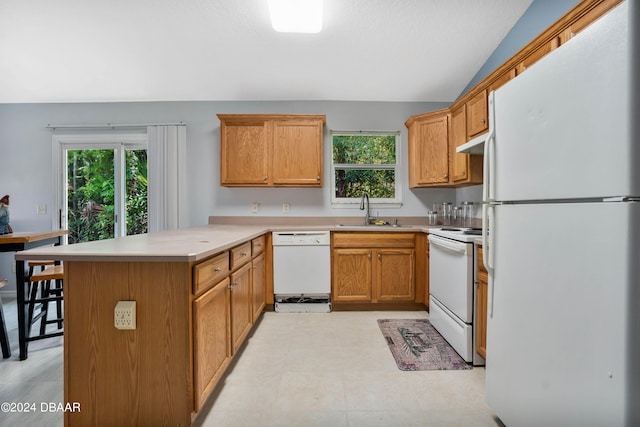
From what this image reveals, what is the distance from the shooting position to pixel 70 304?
1.26 m

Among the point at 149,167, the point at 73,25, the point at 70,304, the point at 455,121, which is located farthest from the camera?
the point at 149,167

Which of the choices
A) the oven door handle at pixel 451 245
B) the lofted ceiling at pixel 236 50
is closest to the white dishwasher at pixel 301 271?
the oven door handle at pixel 451 245

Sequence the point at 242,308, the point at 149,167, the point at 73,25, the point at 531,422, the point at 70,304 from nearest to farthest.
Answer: the point at 531,422 < the point at 70,304 < the point at 242,308 < the point at 73,25 < the point at 149,167

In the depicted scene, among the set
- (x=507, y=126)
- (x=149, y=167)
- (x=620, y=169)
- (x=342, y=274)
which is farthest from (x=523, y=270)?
(x=149, y=167)

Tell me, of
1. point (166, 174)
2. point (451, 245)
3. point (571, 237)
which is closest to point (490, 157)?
point (571, 237)

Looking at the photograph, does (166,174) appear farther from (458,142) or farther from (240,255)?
(458,142)

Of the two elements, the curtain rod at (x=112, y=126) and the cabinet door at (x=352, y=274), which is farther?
the curtain rod at (x=112, y=126)

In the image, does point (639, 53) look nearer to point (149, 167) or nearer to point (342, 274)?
point (342, 274)

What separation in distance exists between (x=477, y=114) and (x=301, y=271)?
2.27 meters

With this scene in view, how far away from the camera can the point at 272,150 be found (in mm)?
3252

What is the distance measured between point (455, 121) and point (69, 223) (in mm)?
4784

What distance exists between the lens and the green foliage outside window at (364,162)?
365 cm

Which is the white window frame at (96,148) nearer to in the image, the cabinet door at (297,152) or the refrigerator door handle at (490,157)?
the cabinet door at (297,152)

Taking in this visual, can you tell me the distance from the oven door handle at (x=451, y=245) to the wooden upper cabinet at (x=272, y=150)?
1435mm
